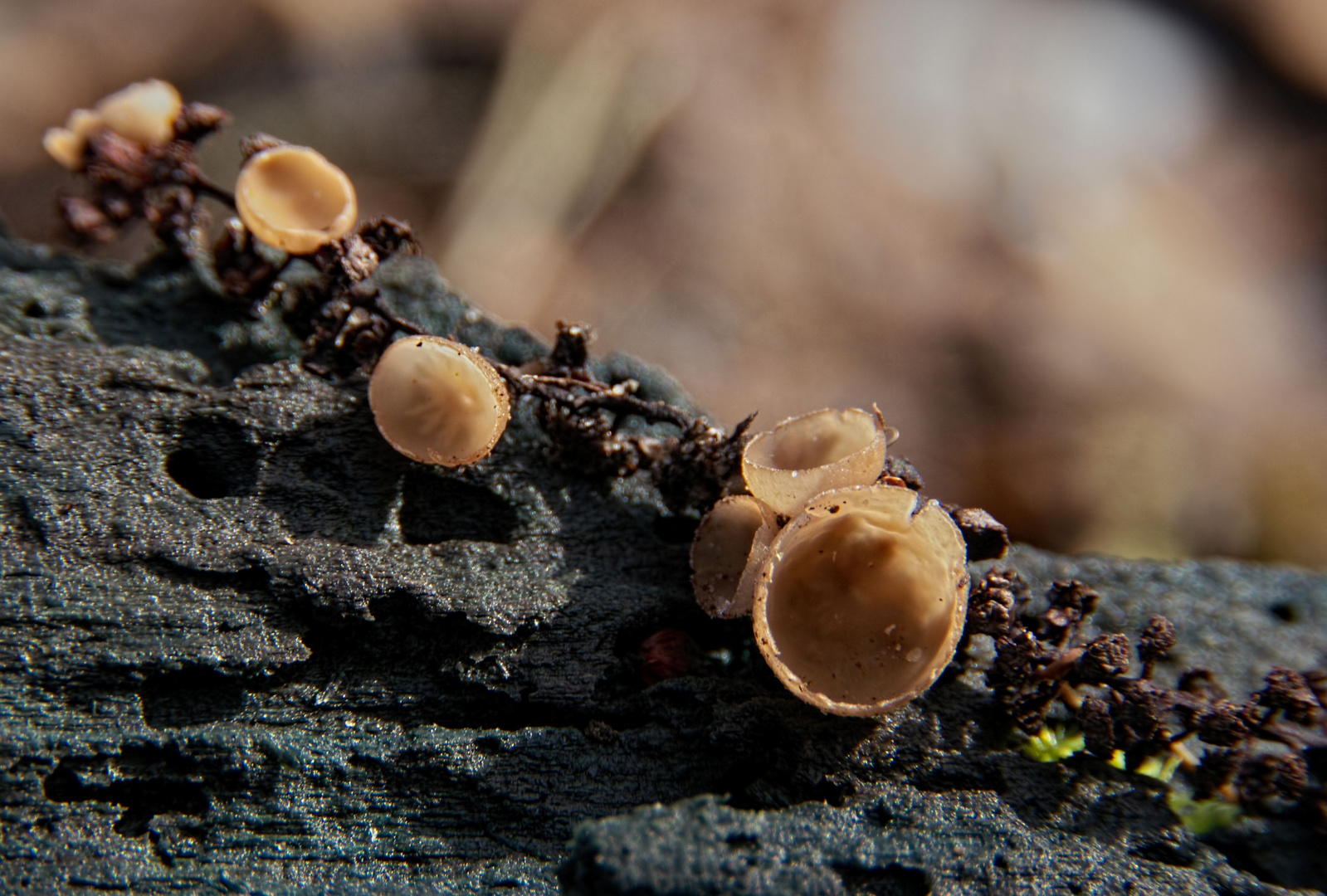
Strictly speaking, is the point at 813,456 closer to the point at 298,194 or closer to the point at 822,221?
the point at 298,194

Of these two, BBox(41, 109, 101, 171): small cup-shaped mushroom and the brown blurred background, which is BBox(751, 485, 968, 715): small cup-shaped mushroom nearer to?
BBox(41, 109, 101, 171): small cup-shaped mushroom

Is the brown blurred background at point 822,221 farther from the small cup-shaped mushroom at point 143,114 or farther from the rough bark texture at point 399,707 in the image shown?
the rough bark texture at point 399,707

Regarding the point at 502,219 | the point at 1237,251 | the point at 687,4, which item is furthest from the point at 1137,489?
the point at 687,4

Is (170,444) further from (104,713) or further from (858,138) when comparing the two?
(858,138)

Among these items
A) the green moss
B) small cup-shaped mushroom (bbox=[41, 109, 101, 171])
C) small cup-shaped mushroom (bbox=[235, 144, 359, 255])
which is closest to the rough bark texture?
the green moss

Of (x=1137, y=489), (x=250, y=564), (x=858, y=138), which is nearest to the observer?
(x=250, y=564)
